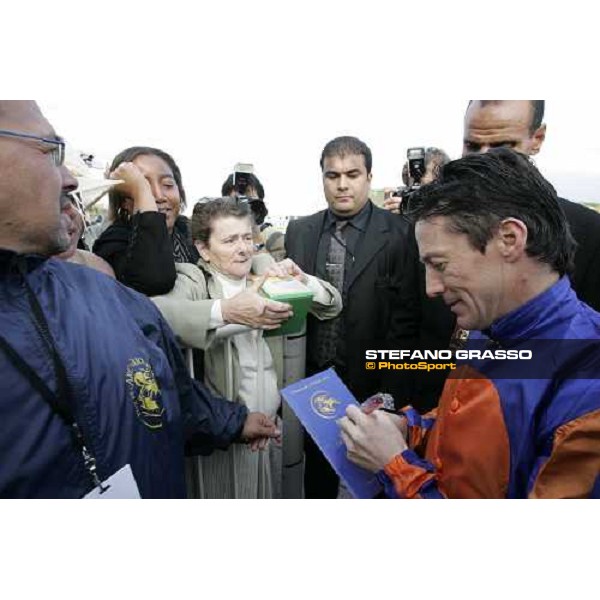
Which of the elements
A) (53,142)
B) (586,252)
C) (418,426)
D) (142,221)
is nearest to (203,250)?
(142,221)

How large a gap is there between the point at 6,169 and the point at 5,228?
8 centimetres

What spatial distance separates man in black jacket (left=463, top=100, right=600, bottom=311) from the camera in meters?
0.80

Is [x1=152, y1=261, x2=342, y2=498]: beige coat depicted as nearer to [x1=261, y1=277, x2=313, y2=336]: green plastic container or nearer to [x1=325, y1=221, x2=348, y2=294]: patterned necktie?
[x1=261, y1=277, x2=313, y2=336]: green plastic container

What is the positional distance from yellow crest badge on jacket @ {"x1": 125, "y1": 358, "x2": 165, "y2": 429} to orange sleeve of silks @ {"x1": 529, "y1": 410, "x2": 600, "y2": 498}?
572 mm

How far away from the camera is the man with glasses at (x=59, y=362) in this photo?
551mm

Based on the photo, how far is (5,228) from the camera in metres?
0.56

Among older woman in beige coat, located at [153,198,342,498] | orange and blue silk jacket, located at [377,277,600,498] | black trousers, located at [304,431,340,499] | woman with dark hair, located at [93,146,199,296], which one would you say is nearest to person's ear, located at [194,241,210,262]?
older woman in beige coat, located at [153,198,342,498]

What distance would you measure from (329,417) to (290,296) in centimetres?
28

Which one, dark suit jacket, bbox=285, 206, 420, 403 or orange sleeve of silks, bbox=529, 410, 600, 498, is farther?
dark suit jacket, bbox=285, 206, 420, 403

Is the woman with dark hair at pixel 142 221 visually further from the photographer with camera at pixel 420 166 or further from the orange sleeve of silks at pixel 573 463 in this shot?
the orange sleeve of silks at pixel 573 463

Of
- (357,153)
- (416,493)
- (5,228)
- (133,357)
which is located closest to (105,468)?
(133,357)

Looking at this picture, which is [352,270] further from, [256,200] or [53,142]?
[53,142]

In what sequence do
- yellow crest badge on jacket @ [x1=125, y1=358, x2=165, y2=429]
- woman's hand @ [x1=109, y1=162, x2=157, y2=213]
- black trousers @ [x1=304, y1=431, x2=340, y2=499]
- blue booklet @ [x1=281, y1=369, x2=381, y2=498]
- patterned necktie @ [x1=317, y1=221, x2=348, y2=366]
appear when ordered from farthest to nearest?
patterned necktie @ [x1=317, y1=221, x2=348, y2=366], black trousers @ [x1=304, y1=431, x2=340, y2=499], woman's hand @ [x1=109, y1=162, x2=157, y2=213], blue booklet @ [x1=281, y1=369, x2=381, y2=498], yellow crest badge on jacket @ [x1=125, y1=358, x2=165, y2=429]

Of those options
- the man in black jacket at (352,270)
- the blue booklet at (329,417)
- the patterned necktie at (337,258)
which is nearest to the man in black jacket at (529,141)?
the man in black jacket at (352,270)
